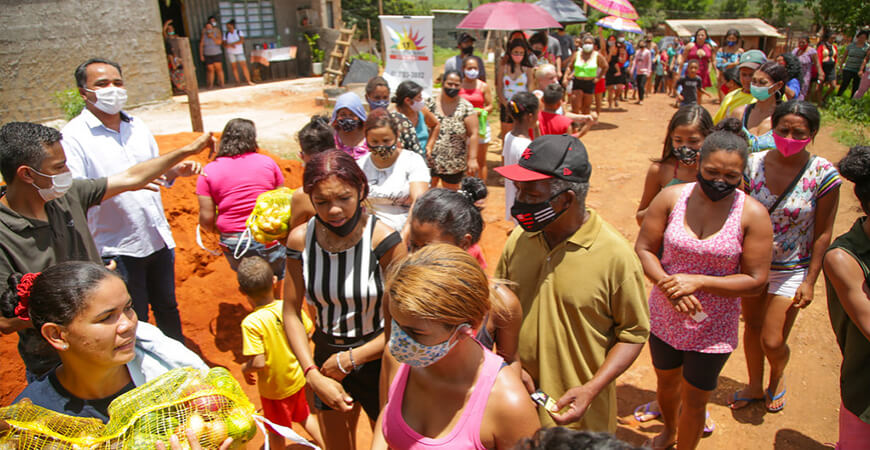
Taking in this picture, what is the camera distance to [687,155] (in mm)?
3645

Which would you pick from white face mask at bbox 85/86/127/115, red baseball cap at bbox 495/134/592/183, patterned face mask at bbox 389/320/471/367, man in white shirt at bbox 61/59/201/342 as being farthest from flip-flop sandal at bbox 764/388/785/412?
white face mask at bbox 85/86/127/115

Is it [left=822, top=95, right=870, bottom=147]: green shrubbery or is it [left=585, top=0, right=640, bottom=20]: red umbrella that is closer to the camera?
[left=822, top=95, right=870, bottom=147]: green shrubbery

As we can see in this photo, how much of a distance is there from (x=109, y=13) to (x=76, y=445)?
13031 millimetres

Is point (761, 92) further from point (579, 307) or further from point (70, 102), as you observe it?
point (70, 102)

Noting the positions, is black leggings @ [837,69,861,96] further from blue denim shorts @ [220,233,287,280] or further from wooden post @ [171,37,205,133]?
blue denim shorts @ [220,233,287,280]

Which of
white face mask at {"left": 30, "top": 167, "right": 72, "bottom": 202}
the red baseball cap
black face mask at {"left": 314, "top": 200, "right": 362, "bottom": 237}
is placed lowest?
black face mask at {"left": 314, "top": 200, "right": 362, "bottom": 237}

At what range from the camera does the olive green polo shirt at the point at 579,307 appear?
226cm

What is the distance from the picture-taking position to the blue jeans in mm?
3939

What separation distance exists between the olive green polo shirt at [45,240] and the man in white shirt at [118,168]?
56 centimetres

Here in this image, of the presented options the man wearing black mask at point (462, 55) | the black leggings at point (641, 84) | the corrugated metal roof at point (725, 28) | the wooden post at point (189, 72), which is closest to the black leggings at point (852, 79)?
the black leggings at point (641, 84)

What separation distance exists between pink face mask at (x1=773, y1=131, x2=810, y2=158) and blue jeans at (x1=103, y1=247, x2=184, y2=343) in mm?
4290

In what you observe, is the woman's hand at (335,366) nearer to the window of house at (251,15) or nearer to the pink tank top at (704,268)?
→ the pink tank top at (704,268)

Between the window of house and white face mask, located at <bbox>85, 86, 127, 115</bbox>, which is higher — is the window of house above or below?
above

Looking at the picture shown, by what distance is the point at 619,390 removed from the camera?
432 centimetres
